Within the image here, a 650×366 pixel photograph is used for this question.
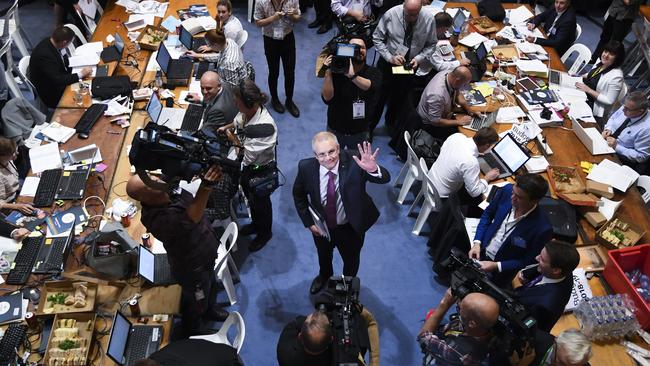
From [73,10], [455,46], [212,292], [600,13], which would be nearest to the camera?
[212,292]

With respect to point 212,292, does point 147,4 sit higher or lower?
higher

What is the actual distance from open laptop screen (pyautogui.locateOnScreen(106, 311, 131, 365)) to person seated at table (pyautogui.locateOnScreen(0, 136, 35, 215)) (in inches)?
60.2

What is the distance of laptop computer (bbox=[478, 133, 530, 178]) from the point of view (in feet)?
15.7

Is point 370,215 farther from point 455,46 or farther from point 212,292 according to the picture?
point 455,46

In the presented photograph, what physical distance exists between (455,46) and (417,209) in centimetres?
230

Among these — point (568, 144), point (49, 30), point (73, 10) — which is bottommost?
point (49, 30)

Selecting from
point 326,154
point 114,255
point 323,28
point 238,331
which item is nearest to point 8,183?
point 114,255

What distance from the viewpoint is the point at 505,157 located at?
488cm

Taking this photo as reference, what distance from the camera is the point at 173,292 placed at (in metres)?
3.89

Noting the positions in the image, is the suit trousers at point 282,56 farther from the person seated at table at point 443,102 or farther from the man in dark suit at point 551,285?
the man in dark suit at point 551,285

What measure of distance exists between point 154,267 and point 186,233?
2.21 feet

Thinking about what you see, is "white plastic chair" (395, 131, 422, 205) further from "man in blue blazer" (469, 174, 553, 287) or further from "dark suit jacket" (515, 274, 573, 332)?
"dark suit jacket" (515, 274, 573, 332)

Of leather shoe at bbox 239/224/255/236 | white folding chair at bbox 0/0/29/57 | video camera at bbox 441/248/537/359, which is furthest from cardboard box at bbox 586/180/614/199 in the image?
white folding chair at bbox 0/0/29/57

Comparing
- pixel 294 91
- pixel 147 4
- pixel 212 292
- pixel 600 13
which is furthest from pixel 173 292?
pixel 600 13
